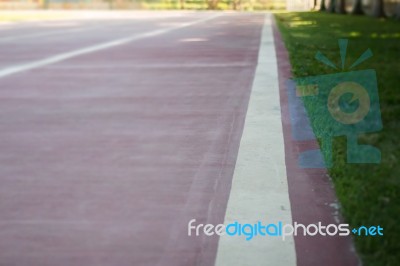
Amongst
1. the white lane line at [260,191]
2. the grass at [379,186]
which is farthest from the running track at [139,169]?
the grass at [379,186]

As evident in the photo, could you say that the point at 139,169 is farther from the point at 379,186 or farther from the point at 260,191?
the point at 379,186

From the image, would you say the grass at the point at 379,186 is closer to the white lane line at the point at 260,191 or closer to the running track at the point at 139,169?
the running track at the point at 139,169

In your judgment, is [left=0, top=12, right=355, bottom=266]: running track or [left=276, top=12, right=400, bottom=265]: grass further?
[left=0, top=12, right=355, bottom=266]: running track

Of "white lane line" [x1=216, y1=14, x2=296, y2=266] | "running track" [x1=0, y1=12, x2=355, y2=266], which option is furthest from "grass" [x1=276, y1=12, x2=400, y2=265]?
"white lane line" [x1=216, y1=14, x2=296, y2=266]

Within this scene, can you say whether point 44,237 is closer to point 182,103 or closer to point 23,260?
point 23,260

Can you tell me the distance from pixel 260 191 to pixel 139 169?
79cm

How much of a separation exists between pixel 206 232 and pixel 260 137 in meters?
1.68

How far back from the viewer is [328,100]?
5.09 metres

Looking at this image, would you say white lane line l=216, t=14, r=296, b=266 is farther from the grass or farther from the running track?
the grass

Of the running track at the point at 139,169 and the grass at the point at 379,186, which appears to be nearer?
the grass at the point at 379,186

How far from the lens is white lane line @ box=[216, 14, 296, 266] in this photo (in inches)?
93.9

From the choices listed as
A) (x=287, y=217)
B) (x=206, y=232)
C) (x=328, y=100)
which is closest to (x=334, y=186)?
(x=287, y=217)

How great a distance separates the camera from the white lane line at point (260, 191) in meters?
2.38

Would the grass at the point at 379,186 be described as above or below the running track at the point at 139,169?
above
